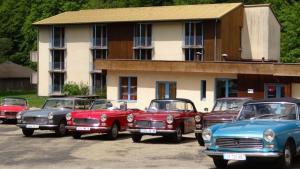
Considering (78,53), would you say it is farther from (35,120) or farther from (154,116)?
(154,116)

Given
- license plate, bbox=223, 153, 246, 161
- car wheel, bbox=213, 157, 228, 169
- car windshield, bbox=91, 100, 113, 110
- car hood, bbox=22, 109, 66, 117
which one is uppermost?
car windshield, bbox=91, 100, 113, 110

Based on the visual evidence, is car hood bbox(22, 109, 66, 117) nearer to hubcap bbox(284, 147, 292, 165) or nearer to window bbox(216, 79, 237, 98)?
hubcap bbox(284, 147, 292, 165)

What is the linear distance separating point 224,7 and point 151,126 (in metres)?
36.8

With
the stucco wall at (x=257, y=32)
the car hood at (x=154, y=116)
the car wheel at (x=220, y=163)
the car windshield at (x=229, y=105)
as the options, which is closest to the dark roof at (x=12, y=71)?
the stucco wall at (x=257, y=32)

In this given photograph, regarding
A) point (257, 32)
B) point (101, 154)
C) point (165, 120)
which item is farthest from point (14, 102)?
point (257, 32)

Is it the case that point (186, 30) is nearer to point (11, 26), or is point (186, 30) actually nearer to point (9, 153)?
point (9, 153)

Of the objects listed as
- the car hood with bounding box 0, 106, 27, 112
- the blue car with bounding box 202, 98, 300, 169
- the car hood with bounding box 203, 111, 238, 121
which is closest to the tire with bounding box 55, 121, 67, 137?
the car hood with bounding box 203, 111, 238, 121

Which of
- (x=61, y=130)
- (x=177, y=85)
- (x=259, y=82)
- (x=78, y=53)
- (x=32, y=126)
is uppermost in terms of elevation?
(x=78, y=53)

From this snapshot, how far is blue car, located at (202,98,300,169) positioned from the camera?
11.8 meters

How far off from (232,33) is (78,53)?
1666cm

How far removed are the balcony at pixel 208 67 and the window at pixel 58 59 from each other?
2602 cm

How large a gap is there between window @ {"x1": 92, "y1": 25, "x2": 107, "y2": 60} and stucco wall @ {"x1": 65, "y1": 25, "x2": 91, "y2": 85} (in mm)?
712

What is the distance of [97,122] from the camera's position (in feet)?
65.2

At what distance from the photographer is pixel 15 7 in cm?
11044
